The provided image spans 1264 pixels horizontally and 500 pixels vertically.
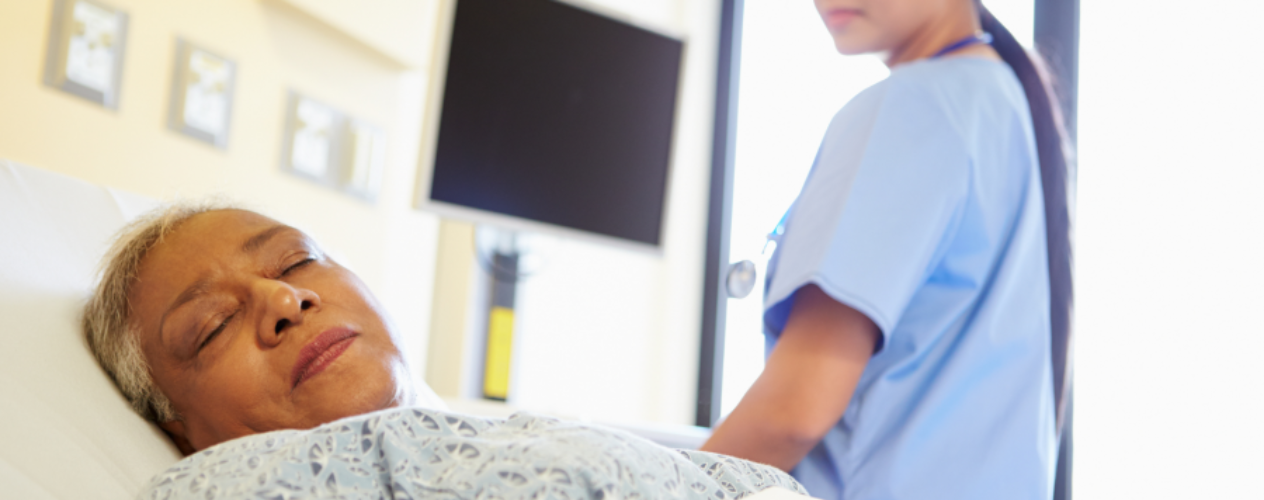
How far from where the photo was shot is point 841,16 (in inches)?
40.8

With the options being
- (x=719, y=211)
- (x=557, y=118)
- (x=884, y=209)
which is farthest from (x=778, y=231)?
(x=719, y=211)

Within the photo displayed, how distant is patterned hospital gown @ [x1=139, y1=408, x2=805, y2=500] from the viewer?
54 cm

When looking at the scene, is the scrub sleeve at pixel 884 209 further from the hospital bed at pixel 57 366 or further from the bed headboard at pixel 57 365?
the bed headboard at pixel 57 365

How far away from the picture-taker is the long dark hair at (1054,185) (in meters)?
1.01

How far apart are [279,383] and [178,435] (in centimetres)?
18

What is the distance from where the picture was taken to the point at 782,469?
0.90m

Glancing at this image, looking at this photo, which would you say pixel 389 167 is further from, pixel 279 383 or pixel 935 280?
pixel 935 280

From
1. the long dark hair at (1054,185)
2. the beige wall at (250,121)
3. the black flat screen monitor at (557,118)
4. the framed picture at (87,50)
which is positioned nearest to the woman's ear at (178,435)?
the beige wall at (250,121)

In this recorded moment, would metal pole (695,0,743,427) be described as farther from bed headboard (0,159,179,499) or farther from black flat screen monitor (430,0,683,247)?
bed headboard (0,159,179,499)

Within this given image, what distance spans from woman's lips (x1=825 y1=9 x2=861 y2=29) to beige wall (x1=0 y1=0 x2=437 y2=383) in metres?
0.76

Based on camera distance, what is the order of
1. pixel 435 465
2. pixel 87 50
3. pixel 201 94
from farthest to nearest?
pixel 201 94, pixel 87 50, pixel 435 465

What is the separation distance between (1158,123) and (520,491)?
6.32 ft

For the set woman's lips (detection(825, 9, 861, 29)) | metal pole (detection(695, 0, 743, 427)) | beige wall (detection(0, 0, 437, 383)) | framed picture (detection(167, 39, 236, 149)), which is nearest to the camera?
woman's lips (detection(825, 9, 861, 29))

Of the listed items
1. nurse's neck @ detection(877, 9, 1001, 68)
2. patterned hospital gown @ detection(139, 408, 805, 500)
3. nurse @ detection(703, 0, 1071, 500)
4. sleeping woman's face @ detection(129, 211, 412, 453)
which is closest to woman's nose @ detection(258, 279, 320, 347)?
sleeping woman's face @ detection(129, 211, 412, 453)
